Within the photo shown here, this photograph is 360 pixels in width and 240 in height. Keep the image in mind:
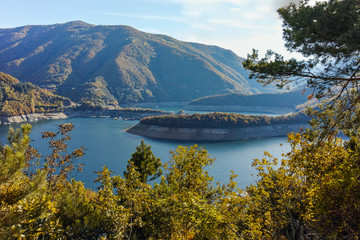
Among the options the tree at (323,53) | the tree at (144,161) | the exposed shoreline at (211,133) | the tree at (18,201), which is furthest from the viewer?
the exposed shoreline at (211,133)

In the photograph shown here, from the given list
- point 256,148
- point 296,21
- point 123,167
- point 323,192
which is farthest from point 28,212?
point 256,148

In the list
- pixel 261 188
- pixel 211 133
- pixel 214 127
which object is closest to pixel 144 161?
pixel 261 188

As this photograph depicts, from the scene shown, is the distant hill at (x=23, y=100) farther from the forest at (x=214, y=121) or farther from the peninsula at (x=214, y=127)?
the forest at (x=214, y=121)

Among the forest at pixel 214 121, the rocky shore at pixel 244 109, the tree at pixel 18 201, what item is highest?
the tree at pixel 18 201

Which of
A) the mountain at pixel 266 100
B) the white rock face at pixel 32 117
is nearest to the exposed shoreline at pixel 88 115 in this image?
the white rock face at pixel 32 117

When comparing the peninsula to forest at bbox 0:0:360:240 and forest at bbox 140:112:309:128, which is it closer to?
forest at bbox 140:112:309:128

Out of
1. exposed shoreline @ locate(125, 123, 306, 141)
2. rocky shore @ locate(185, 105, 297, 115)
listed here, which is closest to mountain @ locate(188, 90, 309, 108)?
rocky shore @ locate(185, 105, 297, 115)

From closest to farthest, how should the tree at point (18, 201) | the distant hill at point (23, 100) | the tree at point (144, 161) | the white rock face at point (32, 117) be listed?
1. the tree at point (18, 201)
2. the tree at point (144, 161)
3. the white rock face at point (32, 117)
4. the distant hill at point (23, 100)

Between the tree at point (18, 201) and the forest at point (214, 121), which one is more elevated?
the tree at point (18, 201)
